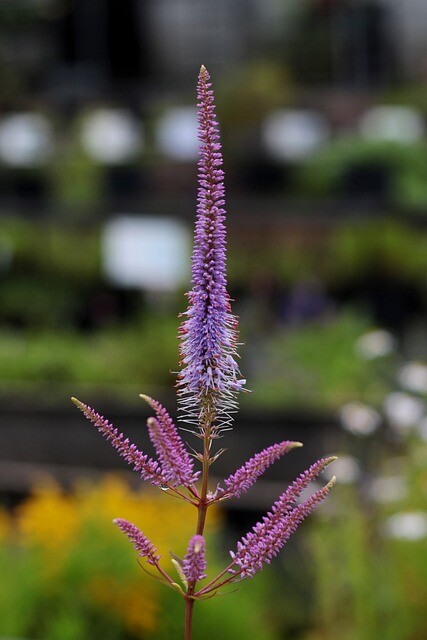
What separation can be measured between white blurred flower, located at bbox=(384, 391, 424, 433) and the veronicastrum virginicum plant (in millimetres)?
4942

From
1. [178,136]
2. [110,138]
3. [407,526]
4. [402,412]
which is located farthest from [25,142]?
[407,526]

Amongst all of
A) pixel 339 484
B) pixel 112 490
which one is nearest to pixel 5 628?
pixel 112 490

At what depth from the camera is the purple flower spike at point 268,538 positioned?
1869 mm

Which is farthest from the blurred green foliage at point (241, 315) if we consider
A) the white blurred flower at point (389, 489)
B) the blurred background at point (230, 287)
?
the white blurred flower at point (389, 489)

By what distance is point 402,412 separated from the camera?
681cm

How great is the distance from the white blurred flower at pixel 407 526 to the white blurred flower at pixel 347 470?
1.04 ft

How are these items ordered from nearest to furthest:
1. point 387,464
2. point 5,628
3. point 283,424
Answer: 1. point 5,628
2. point 387,464
3. point 283,424

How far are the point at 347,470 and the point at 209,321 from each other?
4.66 m

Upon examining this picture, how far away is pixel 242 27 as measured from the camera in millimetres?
23891

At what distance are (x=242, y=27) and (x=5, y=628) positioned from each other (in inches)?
751

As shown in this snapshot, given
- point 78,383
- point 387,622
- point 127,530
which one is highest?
point 127,530

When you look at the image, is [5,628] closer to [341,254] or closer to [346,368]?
[346,368]

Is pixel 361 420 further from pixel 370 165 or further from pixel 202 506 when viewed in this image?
pixel 370 165

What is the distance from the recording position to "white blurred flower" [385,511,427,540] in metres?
6.40
